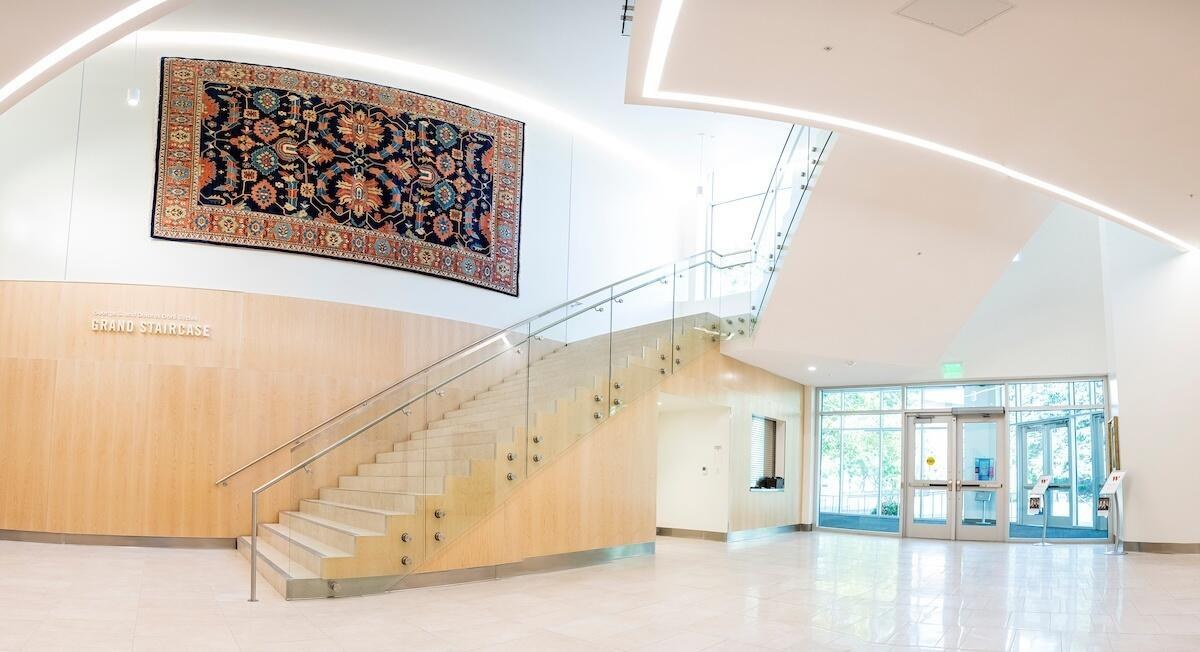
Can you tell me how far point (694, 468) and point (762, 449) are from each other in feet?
5.67

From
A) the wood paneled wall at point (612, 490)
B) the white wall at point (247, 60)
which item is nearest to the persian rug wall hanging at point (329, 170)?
the white wall at point (247, 60)

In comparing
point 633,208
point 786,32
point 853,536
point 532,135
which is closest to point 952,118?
point 786,32

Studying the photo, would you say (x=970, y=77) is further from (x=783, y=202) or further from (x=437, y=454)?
(x=437, y=454)

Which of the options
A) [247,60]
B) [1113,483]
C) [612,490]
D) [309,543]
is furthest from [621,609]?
[1113,483]

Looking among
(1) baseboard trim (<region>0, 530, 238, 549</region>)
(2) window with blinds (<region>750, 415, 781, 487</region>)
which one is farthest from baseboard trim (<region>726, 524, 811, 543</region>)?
(1) baseboard trim (<region>0, 530, 238, 549</region>)

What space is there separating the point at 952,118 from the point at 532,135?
21.2ft

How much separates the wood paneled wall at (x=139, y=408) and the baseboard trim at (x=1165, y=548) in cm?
1076

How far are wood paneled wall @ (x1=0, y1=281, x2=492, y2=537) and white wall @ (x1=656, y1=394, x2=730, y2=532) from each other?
5.80 metres

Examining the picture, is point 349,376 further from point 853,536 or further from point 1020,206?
point 853,536

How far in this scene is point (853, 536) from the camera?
46.0 ft

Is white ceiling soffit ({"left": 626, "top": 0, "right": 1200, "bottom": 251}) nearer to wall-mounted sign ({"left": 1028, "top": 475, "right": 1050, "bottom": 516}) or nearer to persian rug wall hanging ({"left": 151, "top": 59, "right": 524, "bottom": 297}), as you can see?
persian rug wall hanging ({"left": 151, "top": 59, "right": 524, "bottom": 297})

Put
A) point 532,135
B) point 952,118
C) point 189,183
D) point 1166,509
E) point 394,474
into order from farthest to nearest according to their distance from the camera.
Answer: point 532,135
point 1166,509
point 189,183
point 394,474
point 952,118

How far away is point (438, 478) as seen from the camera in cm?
718

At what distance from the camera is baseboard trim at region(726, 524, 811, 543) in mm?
12320
